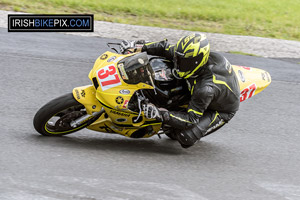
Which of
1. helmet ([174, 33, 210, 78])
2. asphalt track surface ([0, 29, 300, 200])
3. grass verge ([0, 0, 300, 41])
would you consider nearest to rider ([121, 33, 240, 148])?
helmet ([174, 33, 210, 78])

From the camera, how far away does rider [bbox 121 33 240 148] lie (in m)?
5.16

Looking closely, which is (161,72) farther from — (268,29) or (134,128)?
(268,29)

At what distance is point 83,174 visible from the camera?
4.92 m

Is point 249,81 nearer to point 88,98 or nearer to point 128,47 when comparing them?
point 128,47

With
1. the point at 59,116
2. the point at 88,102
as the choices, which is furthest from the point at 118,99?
the point at 59,116

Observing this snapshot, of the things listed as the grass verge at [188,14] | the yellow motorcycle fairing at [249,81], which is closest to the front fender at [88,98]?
the yellow motorcycle fairing at [249,81]

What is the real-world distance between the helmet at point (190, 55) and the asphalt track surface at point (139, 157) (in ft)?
3.39

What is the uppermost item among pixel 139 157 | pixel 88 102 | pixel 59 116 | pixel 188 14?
pixel 188 14

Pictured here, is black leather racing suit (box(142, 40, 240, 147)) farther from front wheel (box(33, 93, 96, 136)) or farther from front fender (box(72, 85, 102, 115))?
front wheel (box(33, 93, 96, 136))

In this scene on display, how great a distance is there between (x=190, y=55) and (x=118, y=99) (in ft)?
2.75

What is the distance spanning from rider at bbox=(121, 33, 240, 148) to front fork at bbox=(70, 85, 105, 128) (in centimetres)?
56

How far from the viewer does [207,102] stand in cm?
531

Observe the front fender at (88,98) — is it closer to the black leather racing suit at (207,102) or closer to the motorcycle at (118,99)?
the motorcycle at (118,99)

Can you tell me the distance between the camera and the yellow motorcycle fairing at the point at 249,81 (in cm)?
589
